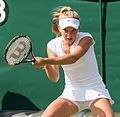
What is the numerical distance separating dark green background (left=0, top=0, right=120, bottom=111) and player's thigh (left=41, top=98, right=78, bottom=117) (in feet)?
6.69

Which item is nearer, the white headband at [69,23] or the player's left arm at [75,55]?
the player's left arm at [75,55]

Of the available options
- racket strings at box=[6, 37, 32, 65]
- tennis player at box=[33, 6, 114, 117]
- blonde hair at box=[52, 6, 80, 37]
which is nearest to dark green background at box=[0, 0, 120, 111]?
blonde hair at box=[52, 6, 80, 37]

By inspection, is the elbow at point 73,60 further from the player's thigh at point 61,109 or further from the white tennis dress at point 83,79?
the player's thigh at point 61,109

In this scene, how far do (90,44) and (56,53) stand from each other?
0.96 ft

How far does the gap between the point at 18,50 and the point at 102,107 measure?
0.78 m

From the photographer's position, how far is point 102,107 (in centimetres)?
362

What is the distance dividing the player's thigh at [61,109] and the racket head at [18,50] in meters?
0.45

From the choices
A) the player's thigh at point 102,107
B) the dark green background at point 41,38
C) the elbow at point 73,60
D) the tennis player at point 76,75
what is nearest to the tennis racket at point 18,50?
the tennis player at point 76,75

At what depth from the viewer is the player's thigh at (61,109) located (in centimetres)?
369

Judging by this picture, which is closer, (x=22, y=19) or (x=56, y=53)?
(x=56, y=53)

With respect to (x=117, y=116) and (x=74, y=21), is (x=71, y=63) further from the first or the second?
(x=117, y=116)

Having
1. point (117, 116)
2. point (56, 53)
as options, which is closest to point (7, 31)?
point (117, 116)

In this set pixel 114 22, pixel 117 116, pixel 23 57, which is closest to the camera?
pixel 23 57

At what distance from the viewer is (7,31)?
19.5 ft
